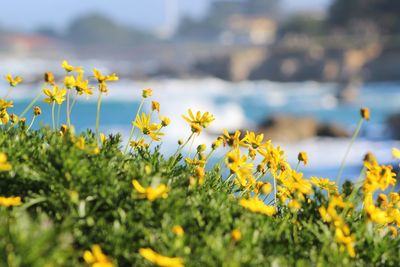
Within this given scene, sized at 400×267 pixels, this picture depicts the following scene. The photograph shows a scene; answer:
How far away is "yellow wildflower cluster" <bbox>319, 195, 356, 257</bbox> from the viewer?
2508mm

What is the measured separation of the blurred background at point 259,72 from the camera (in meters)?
36.6

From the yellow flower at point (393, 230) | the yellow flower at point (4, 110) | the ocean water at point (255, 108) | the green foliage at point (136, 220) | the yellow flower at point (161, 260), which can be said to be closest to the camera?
the yellow flower at point (161, 260)

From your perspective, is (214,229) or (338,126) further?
(338,126)

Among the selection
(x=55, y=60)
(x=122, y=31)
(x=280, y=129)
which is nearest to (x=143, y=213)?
(x=280, y=129)

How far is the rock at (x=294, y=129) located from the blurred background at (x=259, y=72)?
0.19 feet

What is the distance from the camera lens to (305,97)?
8388 centimetres

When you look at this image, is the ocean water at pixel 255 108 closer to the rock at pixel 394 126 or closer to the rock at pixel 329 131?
the rock at pixel 329 131

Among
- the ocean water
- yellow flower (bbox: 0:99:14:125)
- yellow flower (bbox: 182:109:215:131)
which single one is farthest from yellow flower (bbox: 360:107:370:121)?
the ocean water

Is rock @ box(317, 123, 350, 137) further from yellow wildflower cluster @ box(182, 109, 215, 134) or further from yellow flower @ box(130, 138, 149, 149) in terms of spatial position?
yellow wildflower cluster @ box(182, 109, 215, 134)

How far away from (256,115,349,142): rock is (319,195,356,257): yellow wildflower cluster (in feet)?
92.2

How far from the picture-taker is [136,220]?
2.49 meters

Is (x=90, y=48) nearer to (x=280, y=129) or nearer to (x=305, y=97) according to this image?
(x=305, y=97)

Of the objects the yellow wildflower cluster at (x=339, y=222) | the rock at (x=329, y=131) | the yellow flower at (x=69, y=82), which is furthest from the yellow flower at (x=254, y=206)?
the rock at (x=329, y=131)

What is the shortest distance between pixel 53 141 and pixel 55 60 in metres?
133
